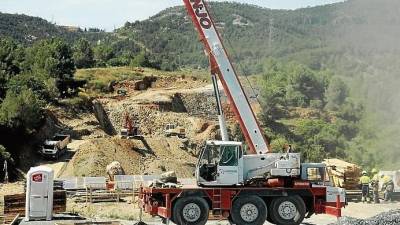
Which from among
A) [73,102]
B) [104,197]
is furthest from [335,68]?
[104,197]

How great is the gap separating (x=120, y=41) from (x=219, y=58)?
127248 millimetres

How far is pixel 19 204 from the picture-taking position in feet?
68.2

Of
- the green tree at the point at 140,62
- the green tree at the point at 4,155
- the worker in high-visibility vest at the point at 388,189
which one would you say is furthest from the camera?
the green tree at the point at 140,62

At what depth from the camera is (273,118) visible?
70.2 metres

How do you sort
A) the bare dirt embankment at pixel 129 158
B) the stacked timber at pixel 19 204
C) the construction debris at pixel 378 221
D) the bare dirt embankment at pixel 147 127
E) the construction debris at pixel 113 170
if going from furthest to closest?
1. the bare dirt embankment at pixel 147 127
2. the bare dirt embankment at pixel 129 158
3. the construction debris at pixel 113 170
4. the stacked timber at pixel 19 204
5. the construction debris at pixel 378 221

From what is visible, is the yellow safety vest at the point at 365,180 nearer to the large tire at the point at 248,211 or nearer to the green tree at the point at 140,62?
the large tire at the point at 248,211

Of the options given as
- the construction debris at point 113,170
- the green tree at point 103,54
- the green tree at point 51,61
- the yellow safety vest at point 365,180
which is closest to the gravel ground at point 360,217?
the yellow safety vest at point 365,180

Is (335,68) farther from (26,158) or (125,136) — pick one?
(26,158)

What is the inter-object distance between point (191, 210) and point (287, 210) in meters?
2.73

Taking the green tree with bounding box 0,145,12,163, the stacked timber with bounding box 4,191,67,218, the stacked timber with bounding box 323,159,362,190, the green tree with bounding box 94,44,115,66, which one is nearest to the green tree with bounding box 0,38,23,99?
the green tree with bounding box 0,145,12,163

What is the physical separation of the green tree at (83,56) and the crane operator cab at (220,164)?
62611mm

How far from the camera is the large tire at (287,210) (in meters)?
17.8

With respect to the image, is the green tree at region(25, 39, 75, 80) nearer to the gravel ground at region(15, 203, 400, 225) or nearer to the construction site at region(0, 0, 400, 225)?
the construction site at region(0, 0, 400, 225)

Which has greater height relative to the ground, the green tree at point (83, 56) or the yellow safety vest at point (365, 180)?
the green tree at point (83, 56)
